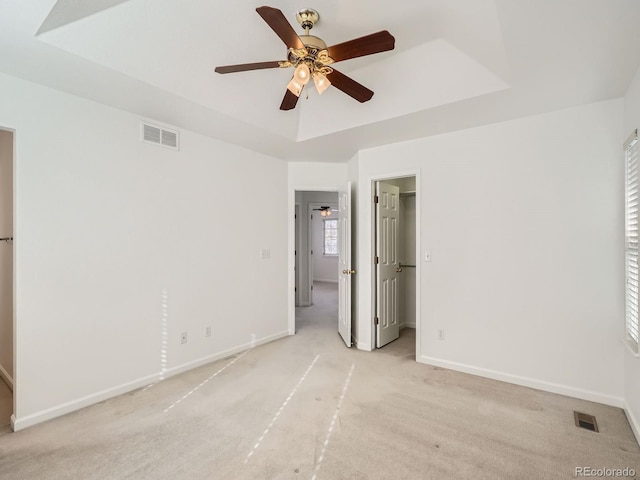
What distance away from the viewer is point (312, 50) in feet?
5.85

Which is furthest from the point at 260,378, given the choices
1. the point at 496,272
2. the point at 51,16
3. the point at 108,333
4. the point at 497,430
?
the point at 51,16

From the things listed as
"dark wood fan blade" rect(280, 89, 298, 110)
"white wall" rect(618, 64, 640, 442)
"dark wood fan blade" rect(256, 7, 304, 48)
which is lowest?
"white wall" rect(618, 64, 640, 442)

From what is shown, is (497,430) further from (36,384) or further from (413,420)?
(36,384)

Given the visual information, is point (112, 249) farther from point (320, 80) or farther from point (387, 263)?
point (387, 263)

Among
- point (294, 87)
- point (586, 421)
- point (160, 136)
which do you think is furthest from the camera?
point (160, 136)

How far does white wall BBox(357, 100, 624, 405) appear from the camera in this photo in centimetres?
253

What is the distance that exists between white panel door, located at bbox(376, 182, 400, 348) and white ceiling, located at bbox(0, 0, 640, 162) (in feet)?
3.67

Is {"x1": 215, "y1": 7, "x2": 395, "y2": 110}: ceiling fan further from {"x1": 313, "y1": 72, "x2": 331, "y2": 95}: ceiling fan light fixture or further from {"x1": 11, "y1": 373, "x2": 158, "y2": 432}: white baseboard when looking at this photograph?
{"x1": 11, "y1": 373, "x2": 158, "y2": 432}: white baseboard

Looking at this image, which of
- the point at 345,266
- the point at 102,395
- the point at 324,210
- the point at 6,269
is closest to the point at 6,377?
the point at 6,269

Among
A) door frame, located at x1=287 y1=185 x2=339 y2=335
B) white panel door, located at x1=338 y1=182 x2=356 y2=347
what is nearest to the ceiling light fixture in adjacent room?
door frame, located at x1=287 y1=185 x2=339 y2=335

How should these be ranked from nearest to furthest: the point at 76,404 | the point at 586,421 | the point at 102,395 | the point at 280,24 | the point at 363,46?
the point at 280,24 < the point at 363,46 < the point at 586,421 < the point at 76,404 < the point at 102,395

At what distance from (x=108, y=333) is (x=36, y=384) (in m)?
0.53

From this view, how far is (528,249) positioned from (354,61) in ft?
7.35

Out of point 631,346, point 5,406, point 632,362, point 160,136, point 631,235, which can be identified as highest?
point 160,136
